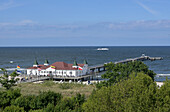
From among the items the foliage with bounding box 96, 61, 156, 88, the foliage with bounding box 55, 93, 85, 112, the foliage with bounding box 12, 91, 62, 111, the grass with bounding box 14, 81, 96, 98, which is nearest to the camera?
the foliage with bounding box 55, 93, 85, 112

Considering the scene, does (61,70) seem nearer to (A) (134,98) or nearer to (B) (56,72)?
(B) (56,72)

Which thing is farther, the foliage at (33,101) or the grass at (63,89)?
the grass at (63,89)

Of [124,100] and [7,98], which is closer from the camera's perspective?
[124,100]

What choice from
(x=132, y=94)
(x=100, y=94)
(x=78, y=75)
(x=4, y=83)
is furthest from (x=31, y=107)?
(x=78, y=75)

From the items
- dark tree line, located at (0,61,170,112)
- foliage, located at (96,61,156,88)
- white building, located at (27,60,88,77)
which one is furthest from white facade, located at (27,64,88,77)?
dark tree line, located at (0,61,170,112)

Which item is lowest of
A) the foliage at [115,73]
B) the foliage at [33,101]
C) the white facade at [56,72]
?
the white facade at [56,72]

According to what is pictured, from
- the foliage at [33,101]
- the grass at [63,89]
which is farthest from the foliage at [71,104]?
the grass at [63,89]

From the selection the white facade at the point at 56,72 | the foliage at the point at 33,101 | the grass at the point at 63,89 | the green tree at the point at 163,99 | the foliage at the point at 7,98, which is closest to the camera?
the green tree at the point at 163,99

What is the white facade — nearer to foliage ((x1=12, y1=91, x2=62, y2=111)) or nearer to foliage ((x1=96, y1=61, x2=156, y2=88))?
foliage ((x1=96, y1=61, x2=156, y2=88))

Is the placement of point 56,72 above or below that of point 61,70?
below

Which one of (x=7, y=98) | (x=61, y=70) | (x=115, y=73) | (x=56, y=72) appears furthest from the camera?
(x=56, y=72)

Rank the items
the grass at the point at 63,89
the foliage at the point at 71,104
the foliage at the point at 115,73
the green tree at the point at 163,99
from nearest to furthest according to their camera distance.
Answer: the green tree at the point at 163,99, the foliage at the point at 71,104, the grass at the point at 63,89, the foliage at the point at 115,73

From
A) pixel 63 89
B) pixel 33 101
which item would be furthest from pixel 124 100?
pixel 63 89

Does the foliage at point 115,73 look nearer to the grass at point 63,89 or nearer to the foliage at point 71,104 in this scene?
the grass at point 63,89
